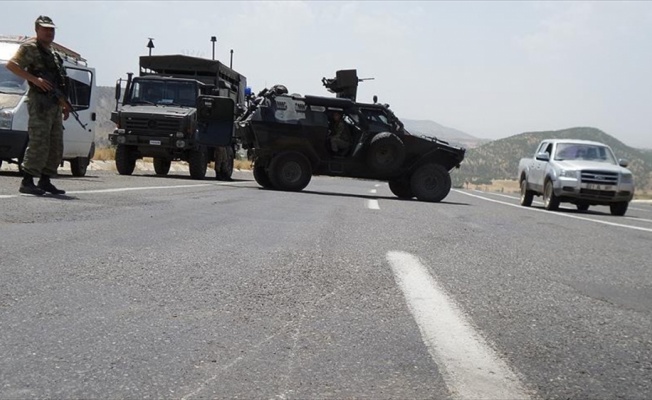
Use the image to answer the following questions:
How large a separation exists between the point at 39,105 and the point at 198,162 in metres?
11.3

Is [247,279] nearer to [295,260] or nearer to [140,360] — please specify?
[295,260]

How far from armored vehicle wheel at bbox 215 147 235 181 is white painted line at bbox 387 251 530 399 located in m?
18.2

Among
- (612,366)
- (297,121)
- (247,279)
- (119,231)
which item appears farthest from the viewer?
(297,121)

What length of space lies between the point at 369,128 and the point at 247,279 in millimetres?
13101

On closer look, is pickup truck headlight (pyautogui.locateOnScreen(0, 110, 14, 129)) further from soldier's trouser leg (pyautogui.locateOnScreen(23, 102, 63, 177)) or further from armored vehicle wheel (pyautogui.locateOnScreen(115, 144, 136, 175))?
armored vehicle wheel (pyautogui.locateOnScreen(115, 144, 136, 175))

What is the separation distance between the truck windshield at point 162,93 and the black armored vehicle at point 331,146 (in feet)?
10.4

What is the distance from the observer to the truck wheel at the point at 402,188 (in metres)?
18.2

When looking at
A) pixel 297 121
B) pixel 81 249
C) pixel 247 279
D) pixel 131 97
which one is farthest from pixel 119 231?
pixel 131 97

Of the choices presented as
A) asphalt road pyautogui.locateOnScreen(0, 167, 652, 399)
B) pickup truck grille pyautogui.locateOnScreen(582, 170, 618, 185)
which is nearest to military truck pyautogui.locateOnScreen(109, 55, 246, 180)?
pickup truck grille pyautogui.locateOnScreen(582, 170, 618, 185)

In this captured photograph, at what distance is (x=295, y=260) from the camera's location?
5.82 m

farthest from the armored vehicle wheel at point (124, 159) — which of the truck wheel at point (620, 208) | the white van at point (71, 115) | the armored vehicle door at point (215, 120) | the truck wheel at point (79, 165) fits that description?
the truck wheel at point (620, 208)

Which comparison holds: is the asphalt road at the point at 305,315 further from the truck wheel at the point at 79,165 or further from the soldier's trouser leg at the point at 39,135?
the truck wheel at the point at 79,165

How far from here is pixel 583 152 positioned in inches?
Answer: 757

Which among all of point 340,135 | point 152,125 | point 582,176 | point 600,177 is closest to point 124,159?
point 152,125
